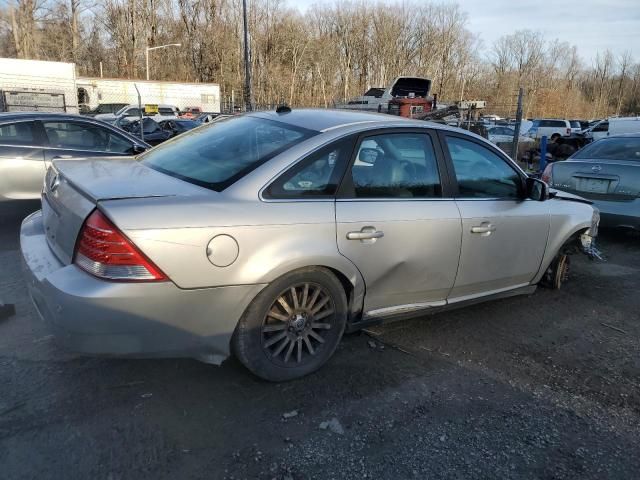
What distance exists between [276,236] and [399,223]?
2.82 ft

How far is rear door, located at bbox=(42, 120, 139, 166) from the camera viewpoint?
6.23 meters

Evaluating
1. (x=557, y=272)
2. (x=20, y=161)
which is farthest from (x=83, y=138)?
(x=557, y=272)

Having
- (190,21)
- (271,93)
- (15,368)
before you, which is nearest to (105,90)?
(271,93)

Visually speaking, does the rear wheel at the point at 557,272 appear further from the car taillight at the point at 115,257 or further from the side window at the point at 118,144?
the side window at the point at 118,144

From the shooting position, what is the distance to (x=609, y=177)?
21.0 feet

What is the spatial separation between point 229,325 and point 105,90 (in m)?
40.8

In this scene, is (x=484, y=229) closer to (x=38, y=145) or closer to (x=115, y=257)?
(x=115, y=257)

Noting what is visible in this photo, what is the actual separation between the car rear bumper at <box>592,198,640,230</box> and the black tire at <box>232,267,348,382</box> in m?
4.74

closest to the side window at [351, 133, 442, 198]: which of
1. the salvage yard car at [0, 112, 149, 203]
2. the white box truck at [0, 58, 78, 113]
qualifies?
the salvage yard car at [0, 112, 149, 203]

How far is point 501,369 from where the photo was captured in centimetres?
334

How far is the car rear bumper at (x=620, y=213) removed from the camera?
6.15 metres

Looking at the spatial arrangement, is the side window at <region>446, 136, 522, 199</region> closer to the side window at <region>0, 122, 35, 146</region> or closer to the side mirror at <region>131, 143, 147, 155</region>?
the side mirror at <region>131, 143, 147, 155</region>

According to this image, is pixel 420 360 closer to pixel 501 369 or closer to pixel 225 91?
pixel 501 369

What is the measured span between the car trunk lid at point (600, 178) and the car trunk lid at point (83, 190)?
5.60m
